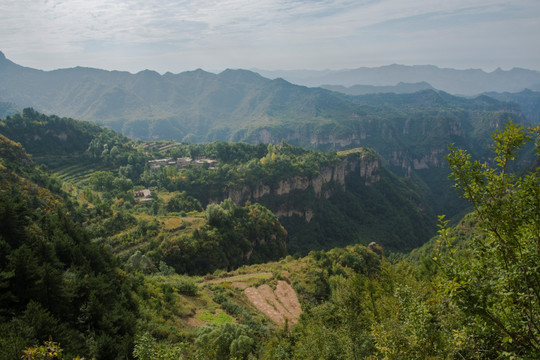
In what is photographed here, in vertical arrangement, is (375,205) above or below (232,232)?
below

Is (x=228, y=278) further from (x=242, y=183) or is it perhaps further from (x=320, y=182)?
(x=320, y=182)

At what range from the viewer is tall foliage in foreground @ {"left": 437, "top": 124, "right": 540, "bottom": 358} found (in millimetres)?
8055

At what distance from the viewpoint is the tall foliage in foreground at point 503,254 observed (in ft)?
26.4

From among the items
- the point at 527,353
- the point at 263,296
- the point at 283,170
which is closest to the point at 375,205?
the point at 283,170

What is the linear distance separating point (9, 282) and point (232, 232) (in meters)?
49.5

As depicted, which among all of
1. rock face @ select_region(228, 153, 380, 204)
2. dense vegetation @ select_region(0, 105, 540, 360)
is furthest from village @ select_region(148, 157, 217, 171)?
rock face @ select_region(228, 153, 380, 204)

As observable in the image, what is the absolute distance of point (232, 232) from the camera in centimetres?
6631

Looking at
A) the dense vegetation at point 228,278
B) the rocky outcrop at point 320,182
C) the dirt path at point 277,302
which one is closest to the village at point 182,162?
the dense vegetation at point 228,278

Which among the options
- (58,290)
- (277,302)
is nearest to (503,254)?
(58,290)

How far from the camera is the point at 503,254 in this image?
8.34m

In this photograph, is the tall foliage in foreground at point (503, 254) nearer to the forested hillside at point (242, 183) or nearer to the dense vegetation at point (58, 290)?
the dense vegetation at point (58, 290)

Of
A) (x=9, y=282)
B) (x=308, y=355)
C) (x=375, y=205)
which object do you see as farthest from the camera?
(x=375, y=205)

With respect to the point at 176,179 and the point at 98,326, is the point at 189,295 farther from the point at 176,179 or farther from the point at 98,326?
the point at 176,179

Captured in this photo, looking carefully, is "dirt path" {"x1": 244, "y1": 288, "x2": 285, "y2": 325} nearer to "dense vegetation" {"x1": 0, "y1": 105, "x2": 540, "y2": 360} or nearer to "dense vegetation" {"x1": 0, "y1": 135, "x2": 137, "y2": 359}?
"dense vegetation" {"x1": 0, "y1": 105, "x2": 540, "y2": 360}
